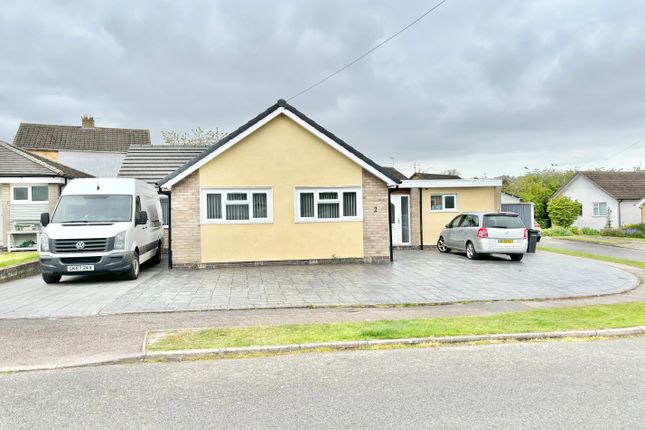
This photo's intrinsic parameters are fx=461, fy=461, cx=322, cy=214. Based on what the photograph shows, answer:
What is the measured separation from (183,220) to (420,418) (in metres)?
11.8

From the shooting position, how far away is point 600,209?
4703 centimetres

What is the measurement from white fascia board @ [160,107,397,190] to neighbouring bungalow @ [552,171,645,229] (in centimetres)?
3823

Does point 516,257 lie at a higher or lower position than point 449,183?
lower

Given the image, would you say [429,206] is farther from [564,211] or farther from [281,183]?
[564,211]

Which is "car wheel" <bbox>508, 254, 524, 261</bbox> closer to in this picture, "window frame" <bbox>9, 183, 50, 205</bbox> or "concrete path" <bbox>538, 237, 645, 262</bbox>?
"concrete path" <bbox>538, 237, 645, 262</bbox>

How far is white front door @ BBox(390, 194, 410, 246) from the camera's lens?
69.7 feet

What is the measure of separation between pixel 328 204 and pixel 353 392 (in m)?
11.1

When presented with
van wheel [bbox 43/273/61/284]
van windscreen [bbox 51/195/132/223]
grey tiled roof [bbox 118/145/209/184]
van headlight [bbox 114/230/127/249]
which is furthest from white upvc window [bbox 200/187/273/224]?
grey tiled roof [bbox 118/145/209/184]

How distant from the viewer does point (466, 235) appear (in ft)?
56.0

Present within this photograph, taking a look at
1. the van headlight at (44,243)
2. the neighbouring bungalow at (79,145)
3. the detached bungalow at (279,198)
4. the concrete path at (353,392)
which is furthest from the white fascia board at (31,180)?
the neighbouring bungalow at (79,145)

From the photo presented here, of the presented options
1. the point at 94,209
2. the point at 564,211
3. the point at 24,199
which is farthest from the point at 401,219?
the point at 564,211

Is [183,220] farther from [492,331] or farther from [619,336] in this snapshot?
[619,336]

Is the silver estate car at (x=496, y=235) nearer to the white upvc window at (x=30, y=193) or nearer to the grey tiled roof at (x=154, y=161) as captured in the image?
the grey tiled roof at (x=154, y=161)

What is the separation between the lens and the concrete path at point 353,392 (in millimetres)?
3889
